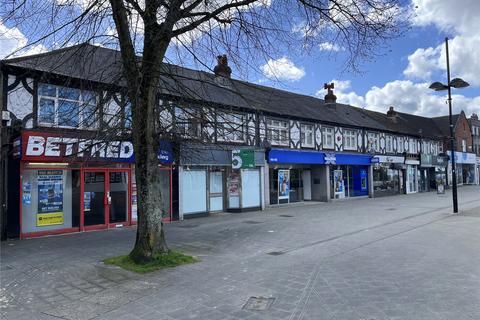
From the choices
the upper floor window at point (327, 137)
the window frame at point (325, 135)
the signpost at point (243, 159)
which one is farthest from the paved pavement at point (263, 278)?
the upper floor window at point (327, 137)

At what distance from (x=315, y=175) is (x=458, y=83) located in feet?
33.4

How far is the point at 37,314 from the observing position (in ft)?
16.8

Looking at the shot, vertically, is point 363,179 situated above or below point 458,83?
below

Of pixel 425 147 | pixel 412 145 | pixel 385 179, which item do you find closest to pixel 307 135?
pixel 385 179

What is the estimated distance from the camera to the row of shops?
37.0 feet

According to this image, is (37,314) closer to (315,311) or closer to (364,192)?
(315,311)

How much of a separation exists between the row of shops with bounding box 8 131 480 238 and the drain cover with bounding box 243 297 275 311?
4873mm

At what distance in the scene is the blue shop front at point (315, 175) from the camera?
21.1m

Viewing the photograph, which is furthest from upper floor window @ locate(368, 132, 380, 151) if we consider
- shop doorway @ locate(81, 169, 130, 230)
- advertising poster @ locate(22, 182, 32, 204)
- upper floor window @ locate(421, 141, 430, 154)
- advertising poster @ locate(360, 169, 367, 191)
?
advertising poster @ locate(22, 182, 32, 204)

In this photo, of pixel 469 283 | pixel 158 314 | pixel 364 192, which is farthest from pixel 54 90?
pixel 364 192

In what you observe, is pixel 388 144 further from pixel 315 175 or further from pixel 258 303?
pixel 258 303

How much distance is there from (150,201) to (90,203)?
6.15 metres

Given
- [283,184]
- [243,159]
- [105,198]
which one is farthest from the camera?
[283,184]

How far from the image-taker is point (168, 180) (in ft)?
50.2
